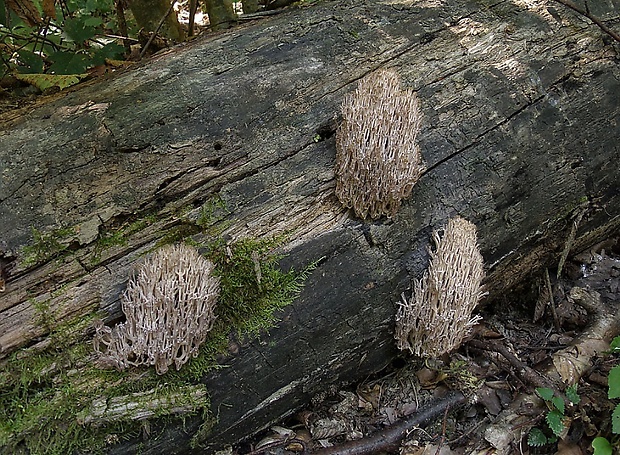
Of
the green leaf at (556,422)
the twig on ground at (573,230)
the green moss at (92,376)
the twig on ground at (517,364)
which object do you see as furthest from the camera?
the twig on ground at (573,230)

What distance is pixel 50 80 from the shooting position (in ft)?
14.2

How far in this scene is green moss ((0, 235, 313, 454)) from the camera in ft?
8.66

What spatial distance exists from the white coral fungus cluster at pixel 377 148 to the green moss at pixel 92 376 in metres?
0.72

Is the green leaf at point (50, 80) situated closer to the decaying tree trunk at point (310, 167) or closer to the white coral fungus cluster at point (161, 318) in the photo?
the decaying tree trunk at point (310, 167)

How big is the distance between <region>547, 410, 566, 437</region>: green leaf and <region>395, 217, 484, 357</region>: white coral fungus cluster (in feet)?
2.22

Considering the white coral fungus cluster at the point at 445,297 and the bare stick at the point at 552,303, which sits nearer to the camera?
the white coral fungus cluster at the point at 445,297

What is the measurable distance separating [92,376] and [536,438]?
8.46ft

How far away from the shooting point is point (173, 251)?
9.43ft

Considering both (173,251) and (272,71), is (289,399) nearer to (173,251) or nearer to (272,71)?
(173,251)

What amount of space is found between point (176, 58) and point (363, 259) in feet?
6.13

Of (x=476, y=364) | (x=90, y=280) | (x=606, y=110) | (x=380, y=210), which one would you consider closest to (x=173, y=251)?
(x=90, y=280)

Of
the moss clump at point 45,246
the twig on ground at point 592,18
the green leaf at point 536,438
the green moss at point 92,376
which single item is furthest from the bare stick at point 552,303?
the moss clump at point 45,246

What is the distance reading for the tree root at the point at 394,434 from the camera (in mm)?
3244

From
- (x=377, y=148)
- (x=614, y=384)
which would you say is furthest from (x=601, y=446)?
(x=377, y=148)
